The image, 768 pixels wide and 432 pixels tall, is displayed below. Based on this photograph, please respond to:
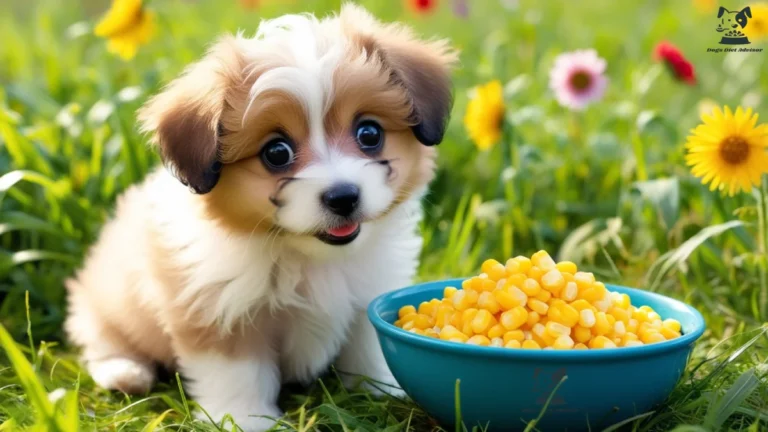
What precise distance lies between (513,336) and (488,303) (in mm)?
151

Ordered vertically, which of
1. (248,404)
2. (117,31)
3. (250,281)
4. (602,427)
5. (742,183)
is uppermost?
(117,31)

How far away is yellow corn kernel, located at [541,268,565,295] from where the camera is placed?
101 inches

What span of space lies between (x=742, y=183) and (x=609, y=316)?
3.18 feet

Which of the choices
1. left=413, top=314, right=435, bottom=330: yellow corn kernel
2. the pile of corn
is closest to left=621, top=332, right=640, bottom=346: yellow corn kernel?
the pile of corn

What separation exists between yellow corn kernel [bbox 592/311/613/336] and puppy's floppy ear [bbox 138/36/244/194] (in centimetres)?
122

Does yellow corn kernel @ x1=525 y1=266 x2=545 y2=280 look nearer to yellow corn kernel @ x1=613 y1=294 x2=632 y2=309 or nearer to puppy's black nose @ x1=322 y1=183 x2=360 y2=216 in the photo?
yellow corn kernel @ x1=613 y1=294 x2=632 y2=309

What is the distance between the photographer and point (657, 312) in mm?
2840

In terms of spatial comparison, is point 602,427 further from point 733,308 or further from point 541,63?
point 541,63

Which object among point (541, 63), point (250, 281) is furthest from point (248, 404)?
point (541, 63)

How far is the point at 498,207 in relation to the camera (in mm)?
4371

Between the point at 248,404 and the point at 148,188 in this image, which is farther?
the point at 148,188

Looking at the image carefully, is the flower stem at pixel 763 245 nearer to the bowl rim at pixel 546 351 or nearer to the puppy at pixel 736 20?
the bowl rim at pixel 546 351

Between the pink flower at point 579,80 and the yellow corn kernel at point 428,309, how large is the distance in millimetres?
2058

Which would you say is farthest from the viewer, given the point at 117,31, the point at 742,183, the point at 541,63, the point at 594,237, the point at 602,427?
the point at 541,63
